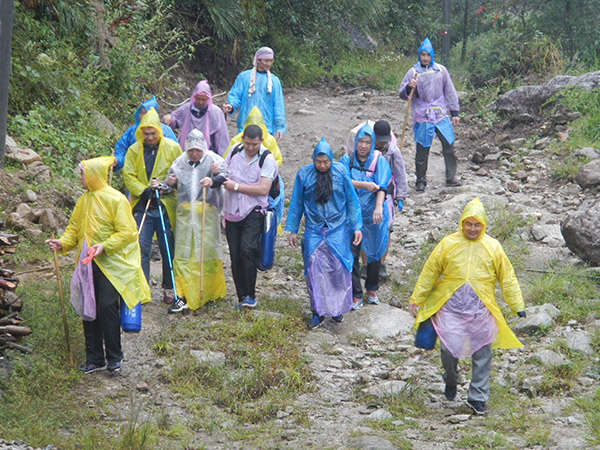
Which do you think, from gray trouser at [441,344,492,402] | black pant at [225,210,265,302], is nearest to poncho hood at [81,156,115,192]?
black pant at [225,210,265,302]

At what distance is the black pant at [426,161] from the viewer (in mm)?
10656

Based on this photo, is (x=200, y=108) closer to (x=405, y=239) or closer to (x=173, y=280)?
(x=173, y=280)

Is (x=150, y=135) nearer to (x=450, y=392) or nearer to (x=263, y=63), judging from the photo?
(x=263, y=63)

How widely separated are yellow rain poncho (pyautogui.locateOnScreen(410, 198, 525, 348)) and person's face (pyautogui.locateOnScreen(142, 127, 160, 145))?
2789 mm

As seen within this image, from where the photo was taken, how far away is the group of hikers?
5.60 metres

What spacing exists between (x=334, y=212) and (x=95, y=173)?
2.19 metres

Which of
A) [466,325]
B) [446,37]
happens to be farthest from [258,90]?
[446,37]

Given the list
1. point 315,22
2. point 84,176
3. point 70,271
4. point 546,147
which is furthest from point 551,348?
point 315,22

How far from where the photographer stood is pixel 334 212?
7.05 metres

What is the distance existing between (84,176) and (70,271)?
208 centimetres

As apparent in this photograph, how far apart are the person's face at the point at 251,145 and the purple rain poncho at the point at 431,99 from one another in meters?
3.92

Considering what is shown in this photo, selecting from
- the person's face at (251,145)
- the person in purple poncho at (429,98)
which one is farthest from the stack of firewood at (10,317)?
the person in purple poncho at (429,98)

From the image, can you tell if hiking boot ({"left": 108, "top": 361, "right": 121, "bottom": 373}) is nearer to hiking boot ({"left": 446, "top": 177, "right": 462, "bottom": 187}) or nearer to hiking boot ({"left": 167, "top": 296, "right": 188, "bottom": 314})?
hiking boot ({"left": 167, "top": 296, "right": 188, "bottom": 314})

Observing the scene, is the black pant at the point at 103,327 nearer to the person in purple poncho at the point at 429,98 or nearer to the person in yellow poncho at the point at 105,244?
the person in yellow poncho at the point at 105,244
